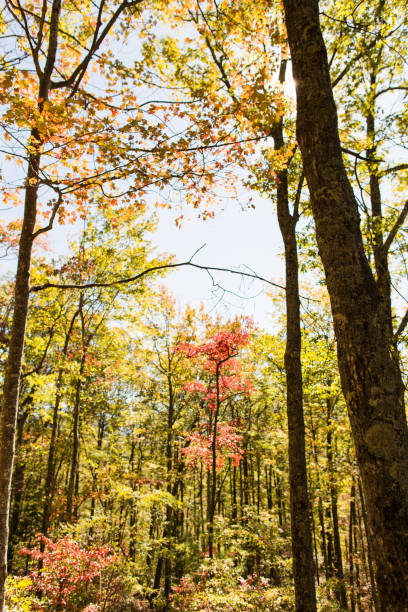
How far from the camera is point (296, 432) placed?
14.7 feet

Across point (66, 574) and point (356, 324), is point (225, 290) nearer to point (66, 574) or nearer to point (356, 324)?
point (356, 324)

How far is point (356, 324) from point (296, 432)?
332cm

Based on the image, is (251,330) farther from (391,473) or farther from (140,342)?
(391,473)

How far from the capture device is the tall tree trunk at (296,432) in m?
3.90

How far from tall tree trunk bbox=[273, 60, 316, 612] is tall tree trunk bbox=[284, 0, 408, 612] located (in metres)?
2.97

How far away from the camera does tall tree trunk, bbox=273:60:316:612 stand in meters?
3.90

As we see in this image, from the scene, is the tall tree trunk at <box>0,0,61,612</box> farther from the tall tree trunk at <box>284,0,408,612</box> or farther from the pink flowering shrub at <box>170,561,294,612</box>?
the pink flowering shrub at <box>170,561,294,612</box>

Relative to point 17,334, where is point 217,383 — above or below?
above

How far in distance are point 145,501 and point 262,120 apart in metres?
9.24

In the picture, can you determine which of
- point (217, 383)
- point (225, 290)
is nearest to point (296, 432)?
point (225, 290)

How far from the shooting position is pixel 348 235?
5.89 feet

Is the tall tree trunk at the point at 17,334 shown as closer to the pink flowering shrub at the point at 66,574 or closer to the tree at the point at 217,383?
the pink flowering shrub at the point at 66,574

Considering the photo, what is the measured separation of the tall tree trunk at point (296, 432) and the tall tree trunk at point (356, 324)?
297 cm

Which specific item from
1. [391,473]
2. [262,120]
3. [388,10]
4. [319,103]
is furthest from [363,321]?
[388,10]
